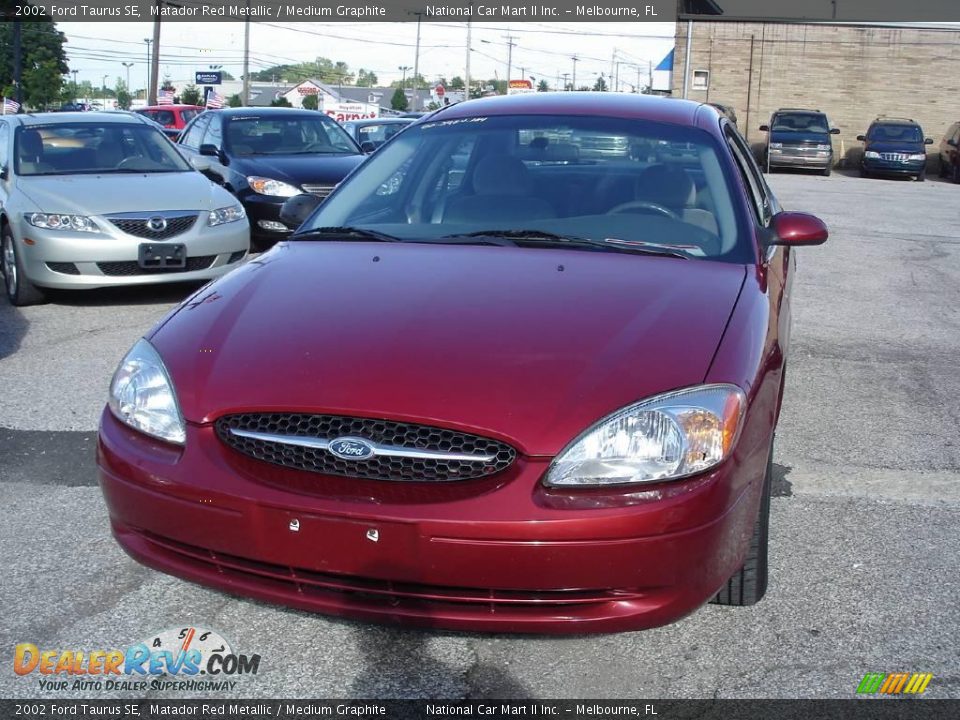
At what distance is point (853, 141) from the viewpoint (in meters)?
35.6

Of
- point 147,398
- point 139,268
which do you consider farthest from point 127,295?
point 147,398

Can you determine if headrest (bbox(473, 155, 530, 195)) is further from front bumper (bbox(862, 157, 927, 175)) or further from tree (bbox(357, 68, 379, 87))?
tree (bbox(357, 68, 379, 87))

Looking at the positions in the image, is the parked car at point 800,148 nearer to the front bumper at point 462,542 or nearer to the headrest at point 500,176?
the headrest at point 500,176

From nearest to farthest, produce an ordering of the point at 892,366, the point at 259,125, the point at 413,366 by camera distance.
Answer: the point at 413,366, the point at 892,366, the point at 259,125

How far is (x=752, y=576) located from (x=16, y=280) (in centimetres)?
674

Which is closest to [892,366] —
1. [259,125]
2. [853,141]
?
[259,125]

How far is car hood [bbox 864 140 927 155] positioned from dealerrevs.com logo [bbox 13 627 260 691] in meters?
27.7

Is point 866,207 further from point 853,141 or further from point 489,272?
point 853,141

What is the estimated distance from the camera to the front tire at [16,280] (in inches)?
311

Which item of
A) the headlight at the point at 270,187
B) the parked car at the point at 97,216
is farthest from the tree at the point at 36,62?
the parked car at the point at 97,216

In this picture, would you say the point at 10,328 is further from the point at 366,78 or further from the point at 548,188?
the point at 366,78

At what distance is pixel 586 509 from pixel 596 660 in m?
0.65

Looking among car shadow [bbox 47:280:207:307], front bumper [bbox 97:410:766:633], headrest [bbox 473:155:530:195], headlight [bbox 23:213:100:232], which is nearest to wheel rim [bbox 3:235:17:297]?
car shadow [bbox 47:280:207:307]

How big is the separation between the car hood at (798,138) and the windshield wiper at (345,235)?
83.9 ft
